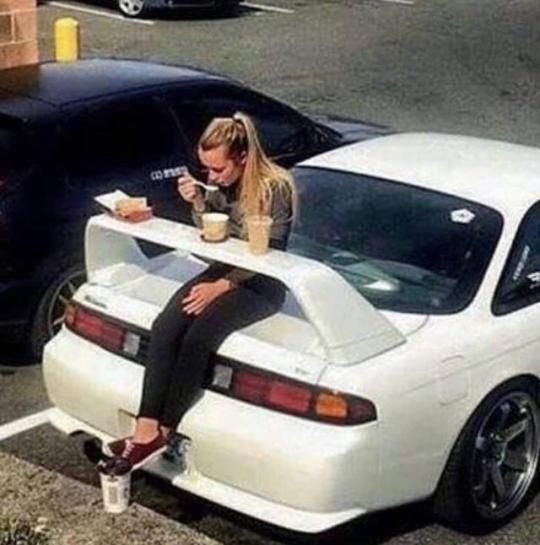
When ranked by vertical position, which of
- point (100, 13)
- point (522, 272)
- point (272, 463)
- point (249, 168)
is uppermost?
point (249, 168)

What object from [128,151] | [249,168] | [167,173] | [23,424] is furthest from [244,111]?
[249,168]

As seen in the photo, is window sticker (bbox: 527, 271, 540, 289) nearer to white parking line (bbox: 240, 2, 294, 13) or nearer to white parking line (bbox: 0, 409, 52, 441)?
white parking line (bbox: 0, 409, 52, 441)

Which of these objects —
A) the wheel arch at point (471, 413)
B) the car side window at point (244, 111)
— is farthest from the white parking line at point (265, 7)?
the wheel arch at point (471, 413)

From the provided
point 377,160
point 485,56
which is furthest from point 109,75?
point 485,56

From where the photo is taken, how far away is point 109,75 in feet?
27.1

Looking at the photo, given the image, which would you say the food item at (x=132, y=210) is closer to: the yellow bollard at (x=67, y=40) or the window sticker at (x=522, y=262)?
the window sticker at (x=522, y=262)

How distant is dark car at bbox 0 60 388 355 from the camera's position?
291 inches

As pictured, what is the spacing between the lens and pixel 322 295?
16.6 ft

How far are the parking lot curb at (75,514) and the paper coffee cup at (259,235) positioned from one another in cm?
110

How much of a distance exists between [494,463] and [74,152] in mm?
3147

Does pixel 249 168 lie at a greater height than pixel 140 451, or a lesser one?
greater

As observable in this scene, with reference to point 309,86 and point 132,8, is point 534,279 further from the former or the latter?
point 132,8

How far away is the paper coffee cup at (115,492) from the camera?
17.1 feet

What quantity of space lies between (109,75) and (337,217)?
263cm
